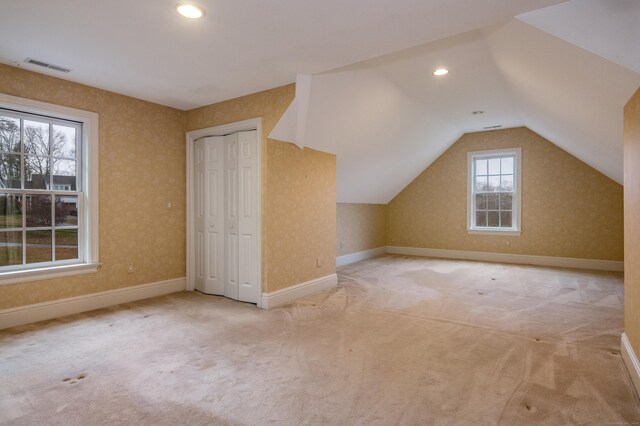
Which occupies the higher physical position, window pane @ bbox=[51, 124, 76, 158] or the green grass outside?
window pane @ bbox=[51, 124, 76, 158]

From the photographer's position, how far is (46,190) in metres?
3.60

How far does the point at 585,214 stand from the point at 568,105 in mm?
3732

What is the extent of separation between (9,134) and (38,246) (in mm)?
1118

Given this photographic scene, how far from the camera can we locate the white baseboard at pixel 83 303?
10.9 ft

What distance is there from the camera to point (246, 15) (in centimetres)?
239

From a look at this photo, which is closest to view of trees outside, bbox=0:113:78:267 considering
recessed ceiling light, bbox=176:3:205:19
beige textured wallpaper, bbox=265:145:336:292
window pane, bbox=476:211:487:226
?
beige textured wallpaper, bbox=265:145:336:292

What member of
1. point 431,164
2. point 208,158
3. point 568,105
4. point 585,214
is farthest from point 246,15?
point 585,214

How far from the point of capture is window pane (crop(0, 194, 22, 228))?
3303mm

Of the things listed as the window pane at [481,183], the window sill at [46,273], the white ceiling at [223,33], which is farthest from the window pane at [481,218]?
the window sill at [46,273]

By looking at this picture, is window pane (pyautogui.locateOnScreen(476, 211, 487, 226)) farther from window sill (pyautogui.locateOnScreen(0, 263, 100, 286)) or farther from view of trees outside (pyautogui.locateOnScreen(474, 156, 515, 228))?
window sill (pyautogui.locateOnScreen(0, 263, 100, 286))

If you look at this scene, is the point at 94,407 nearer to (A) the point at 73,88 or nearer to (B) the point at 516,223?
(A) the point at 73,88

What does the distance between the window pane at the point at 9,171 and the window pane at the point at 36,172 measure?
0.21 feet

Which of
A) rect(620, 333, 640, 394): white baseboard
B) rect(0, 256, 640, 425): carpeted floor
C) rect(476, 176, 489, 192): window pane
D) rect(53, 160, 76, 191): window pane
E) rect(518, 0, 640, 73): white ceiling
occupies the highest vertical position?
rect(518, 0, 640, 73): white ceiling

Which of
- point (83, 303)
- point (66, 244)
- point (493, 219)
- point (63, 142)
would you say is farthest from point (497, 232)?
point (63, 142)
